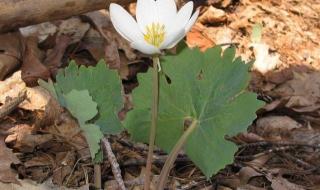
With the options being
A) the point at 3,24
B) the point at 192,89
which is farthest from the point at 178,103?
the point at 3,24

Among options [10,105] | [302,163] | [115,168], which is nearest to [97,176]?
[115,168]

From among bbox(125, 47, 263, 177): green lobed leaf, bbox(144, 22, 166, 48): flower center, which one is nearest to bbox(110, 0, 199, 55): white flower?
bbox(144, 22, 166, 48): flower center

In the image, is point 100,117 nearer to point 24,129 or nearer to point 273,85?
point 24,129

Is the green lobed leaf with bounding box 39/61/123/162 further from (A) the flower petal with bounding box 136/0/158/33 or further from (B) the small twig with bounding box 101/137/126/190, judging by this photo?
(A) the flower petal with bounding box 136/0/158/33

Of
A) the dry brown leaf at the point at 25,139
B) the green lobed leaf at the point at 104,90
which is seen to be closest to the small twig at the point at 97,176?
the green lobed leaf at the point at 104,90

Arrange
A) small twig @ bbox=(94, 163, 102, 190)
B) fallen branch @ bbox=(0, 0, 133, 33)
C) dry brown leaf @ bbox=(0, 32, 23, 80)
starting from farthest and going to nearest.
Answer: dry brown leaf @ bbox=(0, 32, 23, 80) < fallen branch @ bbox=(0, 0, 133, 33) < small twig @ bbox=(94, 163, 102, 190)

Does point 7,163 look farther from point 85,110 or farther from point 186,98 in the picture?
point 186,98

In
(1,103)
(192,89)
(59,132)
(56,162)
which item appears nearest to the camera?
(192,89)
